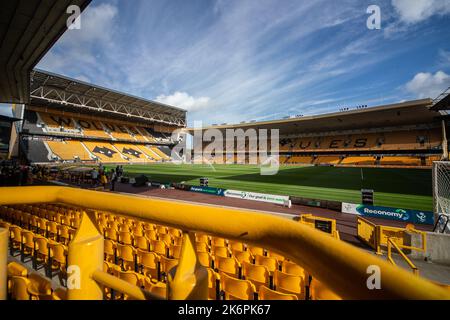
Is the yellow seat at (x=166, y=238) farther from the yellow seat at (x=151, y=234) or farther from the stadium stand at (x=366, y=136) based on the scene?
the stadium stand at (x=366, y=136)

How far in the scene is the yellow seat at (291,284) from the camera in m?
3.86

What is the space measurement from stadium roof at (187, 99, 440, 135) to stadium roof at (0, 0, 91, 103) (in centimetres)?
4608

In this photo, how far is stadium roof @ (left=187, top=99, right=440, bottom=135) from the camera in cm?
3744

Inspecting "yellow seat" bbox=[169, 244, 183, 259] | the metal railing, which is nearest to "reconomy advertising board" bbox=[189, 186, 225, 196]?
the metal railing

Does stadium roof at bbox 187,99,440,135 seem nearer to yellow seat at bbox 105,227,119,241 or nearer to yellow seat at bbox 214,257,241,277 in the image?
yellow seat at bbox 214,257,241,277

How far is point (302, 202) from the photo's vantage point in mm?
14633

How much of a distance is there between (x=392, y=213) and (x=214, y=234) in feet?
47.6

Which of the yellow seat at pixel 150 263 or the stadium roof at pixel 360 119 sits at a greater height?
the stadium roof at pixel 360 119

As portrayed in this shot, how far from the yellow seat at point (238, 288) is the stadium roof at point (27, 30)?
→ 28.0ft

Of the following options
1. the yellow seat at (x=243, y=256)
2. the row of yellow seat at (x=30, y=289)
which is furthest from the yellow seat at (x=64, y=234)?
the yellow seat at (x=243, y=256)

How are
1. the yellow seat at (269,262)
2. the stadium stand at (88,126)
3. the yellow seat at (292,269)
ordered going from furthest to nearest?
the stadium stand at (88,126)
the yellow seat at (269,262)
the yellow seat at (292,269)

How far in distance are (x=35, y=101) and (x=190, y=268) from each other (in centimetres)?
5941

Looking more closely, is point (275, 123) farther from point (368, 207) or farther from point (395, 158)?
point (368, 207)
